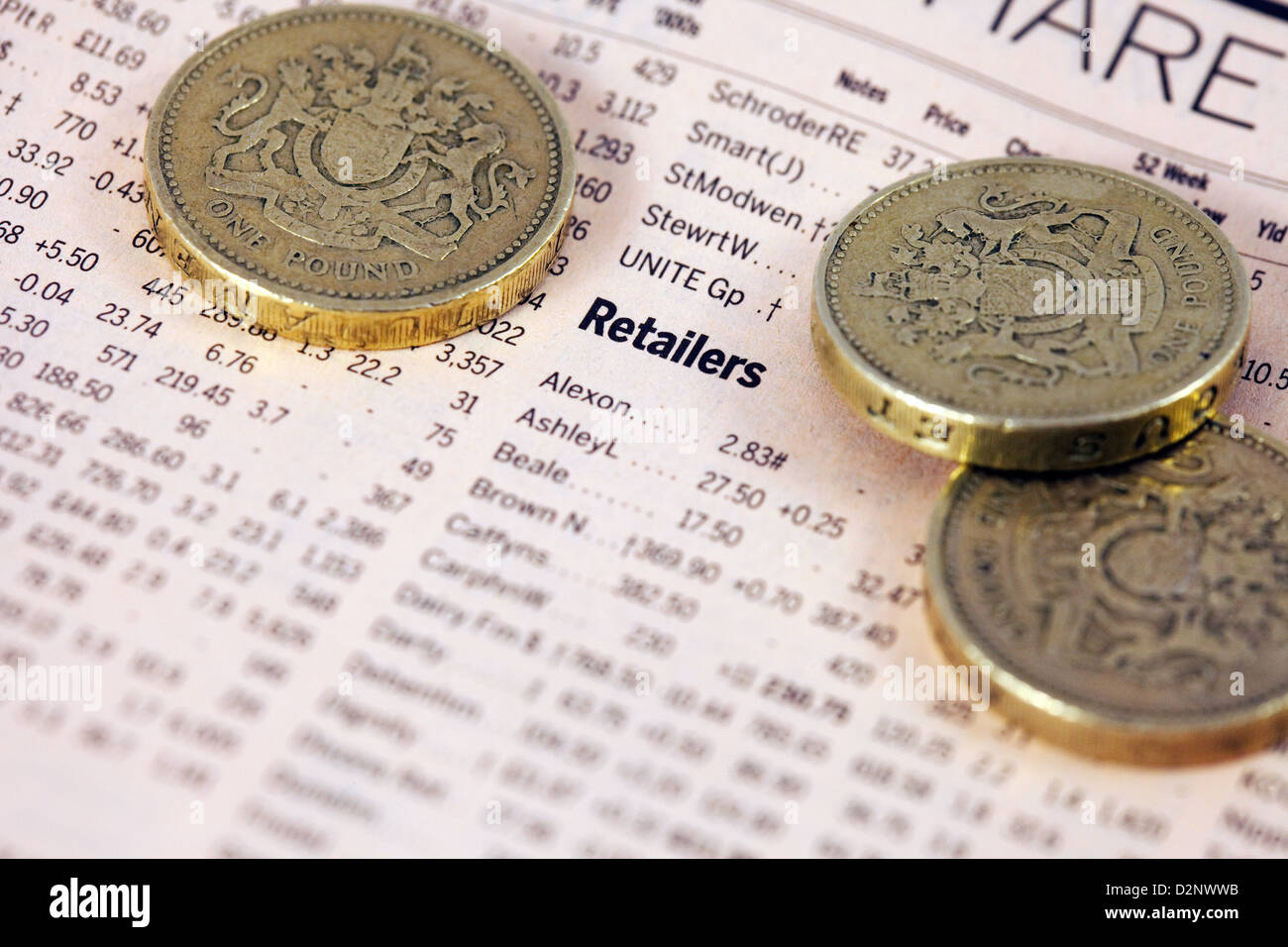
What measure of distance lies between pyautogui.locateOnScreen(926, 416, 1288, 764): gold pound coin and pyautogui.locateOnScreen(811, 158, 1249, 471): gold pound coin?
0.05 meters

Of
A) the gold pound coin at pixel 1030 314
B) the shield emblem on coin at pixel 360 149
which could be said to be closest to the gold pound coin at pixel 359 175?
the shield emblem on coin at pixel 360 149

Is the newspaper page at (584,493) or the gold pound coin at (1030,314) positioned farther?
the gold pound coin at (1030,314)

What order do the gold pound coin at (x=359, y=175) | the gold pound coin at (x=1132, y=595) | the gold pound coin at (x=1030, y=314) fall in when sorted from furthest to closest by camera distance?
the gold pound coin at (x=359, y=175), the gold pound coin at (x=1030, y=314), the gold pound coin at (x=1132, y=595)

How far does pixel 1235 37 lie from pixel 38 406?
1598 mm

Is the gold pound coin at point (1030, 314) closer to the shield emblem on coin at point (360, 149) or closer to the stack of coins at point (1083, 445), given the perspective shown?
the stack of coins at point (1083, 445)

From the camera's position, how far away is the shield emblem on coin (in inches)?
64.6

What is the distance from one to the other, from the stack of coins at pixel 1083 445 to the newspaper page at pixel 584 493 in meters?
0.08

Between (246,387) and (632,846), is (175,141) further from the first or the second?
(632,846)

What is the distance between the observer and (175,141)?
165 centimetres

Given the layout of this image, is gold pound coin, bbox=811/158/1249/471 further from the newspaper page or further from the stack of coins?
the newspaper page

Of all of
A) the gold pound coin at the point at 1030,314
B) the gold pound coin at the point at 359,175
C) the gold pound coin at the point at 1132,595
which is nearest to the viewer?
the gold pound coin at the point at 1132,595

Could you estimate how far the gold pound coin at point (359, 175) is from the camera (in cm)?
156

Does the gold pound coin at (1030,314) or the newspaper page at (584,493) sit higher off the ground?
the gold pound coin at (1030,314)

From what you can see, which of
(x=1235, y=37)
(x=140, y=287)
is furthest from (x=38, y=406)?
(x=1235, y=37)
